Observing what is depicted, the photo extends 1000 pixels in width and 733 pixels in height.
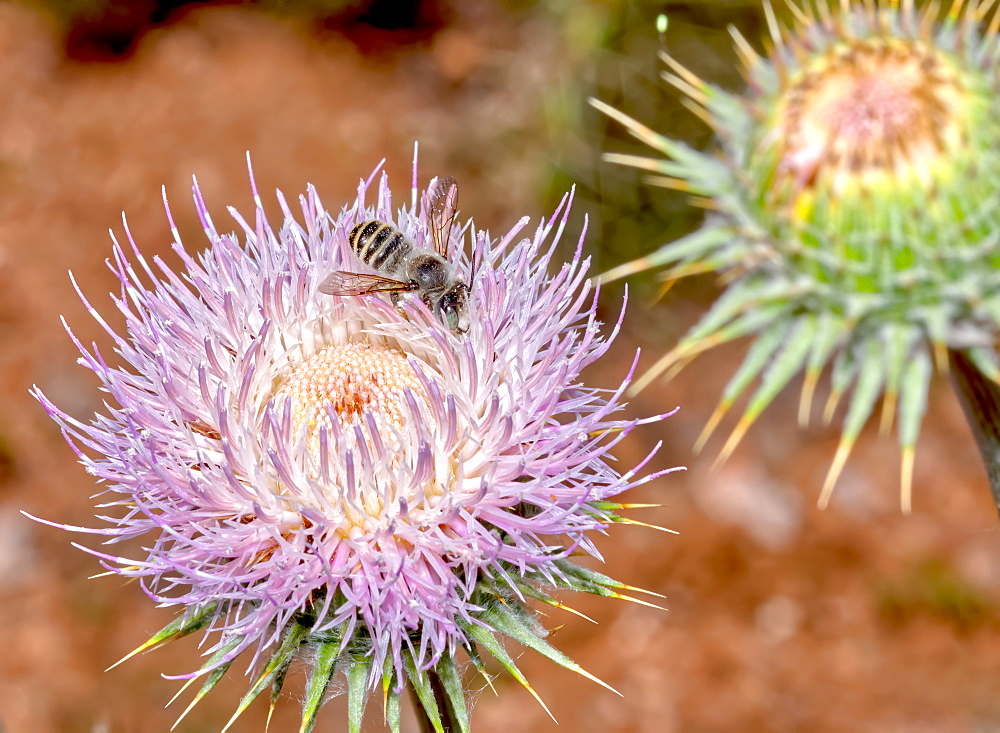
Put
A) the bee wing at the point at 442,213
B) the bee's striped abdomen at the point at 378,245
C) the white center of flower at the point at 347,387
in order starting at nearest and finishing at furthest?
the white center of flower at the point at 347,387
the bee's striped abdomen at the point at 378,245
the bee wing at the point at 442,213

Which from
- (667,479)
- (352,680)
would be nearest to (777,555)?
(667,479)

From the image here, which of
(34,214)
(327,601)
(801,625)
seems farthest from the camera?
(34,214)

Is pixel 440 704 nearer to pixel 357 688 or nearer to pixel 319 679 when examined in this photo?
pixel 357 688

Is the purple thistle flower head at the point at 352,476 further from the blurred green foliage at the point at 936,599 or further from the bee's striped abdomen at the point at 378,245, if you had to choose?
the blurred green foliage at the point at 936,599

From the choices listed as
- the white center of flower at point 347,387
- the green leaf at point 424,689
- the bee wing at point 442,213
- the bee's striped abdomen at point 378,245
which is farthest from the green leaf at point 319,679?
the bee wing at point 442,213

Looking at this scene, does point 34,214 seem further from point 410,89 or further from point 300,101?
point 410,89

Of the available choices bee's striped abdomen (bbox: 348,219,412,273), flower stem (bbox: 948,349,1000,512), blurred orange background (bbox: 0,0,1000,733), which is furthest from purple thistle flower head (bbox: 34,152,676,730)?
blurred orange background (bbox: 0,0,1000,733)
